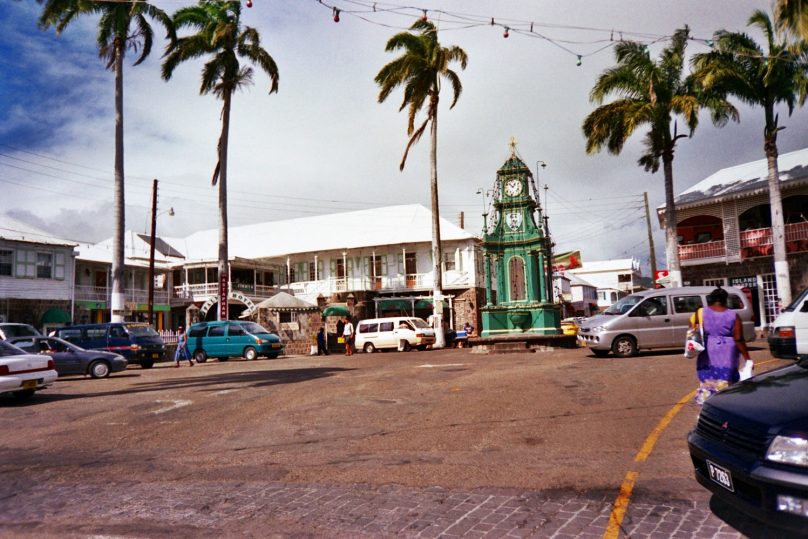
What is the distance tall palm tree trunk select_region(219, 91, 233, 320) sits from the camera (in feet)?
96.2

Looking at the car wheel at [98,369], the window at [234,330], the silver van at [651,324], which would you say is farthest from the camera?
the window at [234,330]

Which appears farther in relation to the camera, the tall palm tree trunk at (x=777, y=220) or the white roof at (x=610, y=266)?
the white roof at (x=610, y=266)

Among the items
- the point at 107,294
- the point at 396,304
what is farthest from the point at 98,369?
the point at 396,304

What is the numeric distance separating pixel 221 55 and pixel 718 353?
28.5 metres

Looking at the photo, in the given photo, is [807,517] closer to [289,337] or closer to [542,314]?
[542,314]

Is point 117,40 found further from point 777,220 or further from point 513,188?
point 777,220

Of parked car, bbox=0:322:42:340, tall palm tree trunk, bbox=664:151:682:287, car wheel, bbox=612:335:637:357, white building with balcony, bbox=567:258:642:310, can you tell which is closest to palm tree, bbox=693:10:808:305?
tall palm tree trunk, bbox=664:151:682:287

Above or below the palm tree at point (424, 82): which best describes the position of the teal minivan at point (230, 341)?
below

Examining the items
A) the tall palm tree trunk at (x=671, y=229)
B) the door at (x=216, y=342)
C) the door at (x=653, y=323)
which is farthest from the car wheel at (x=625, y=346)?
the door at (x=216, y=342)

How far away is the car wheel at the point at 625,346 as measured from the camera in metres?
17.3

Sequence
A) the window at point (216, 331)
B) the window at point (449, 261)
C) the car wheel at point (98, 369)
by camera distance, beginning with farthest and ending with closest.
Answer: the window at point (449, 261) → the window at point (216, 331) → the car wheel at point (98, 369)

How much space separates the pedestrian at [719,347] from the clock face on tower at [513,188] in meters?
18.7

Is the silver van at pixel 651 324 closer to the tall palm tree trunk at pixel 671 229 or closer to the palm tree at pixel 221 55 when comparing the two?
the tall palm tree trunk at pixel 671 229

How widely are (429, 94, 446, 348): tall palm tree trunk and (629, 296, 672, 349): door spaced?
12703 millimetres
